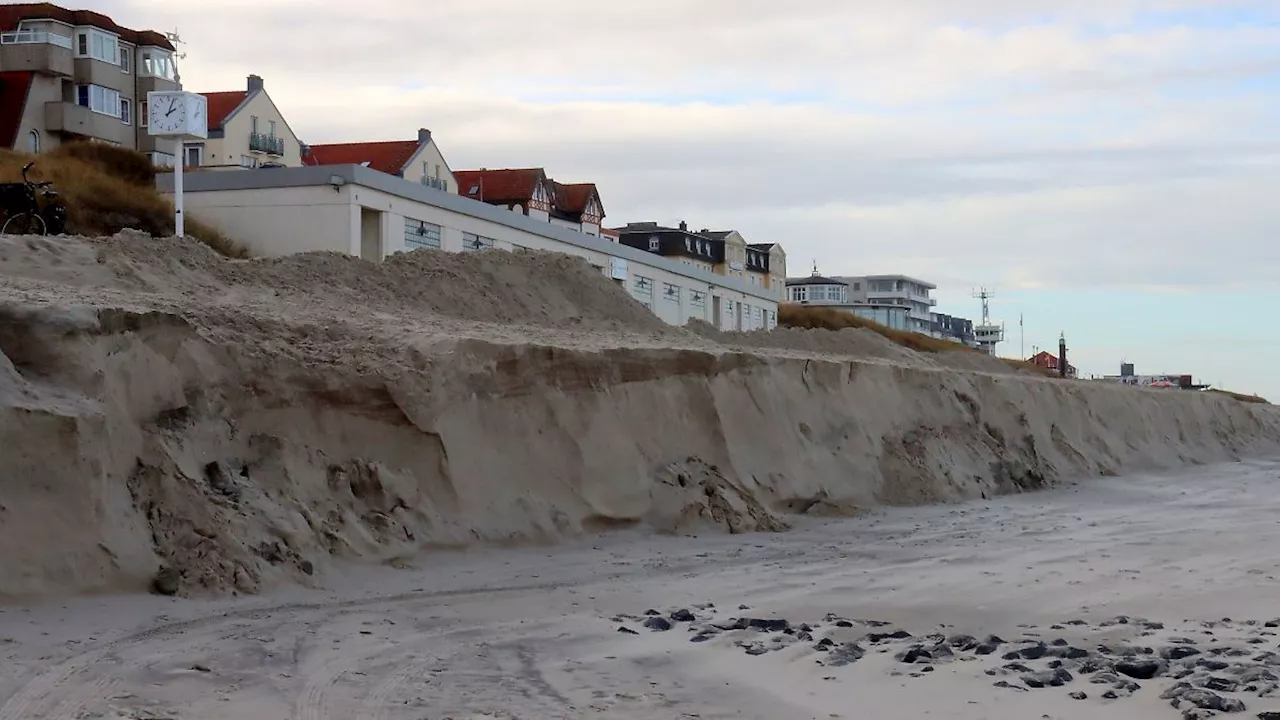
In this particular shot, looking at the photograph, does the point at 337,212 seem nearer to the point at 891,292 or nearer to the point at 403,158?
the point at 403,158

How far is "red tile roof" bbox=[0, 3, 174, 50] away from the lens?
5869cm

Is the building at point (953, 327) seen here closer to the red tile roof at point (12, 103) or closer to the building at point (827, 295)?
the building at point (827, 295)

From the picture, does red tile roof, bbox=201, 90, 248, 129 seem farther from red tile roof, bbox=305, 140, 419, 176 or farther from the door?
the door

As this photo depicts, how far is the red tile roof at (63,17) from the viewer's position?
58688mm

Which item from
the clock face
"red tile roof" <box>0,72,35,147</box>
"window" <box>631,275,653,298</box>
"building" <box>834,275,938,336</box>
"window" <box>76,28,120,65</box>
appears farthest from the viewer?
"building" <box>834,275,938,336</box>

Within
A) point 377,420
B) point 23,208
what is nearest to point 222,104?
point 23,208

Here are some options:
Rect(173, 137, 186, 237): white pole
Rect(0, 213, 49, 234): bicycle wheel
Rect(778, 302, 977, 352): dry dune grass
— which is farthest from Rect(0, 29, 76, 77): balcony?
Rect(173, 137, 186, 237): white pole

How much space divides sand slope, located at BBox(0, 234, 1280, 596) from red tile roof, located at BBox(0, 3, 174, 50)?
4726 centimetres

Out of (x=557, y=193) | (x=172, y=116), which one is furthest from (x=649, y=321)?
(x=557, y=193)

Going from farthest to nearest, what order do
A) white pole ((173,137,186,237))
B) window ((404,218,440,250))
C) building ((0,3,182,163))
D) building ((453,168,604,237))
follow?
building ((453,168,604,237)) → building ((0,3,182,163)) → window ((404,218,440,250)) → white pole ((173,137,186,237))

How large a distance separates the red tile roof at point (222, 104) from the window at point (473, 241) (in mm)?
35087

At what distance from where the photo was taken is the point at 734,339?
26.1 meters

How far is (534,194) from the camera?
73312mm

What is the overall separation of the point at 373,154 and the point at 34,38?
1609cm
